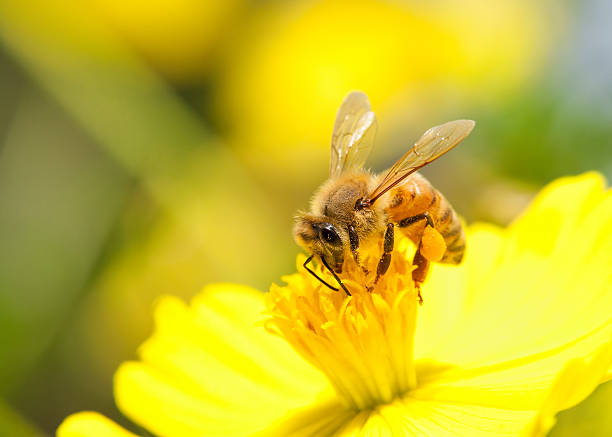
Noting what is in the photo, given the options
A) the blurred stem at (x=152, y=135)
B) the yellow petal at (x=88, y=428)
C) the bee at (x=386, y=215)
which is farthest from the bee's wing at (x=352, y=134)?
the blurred stem at (x=152, y=135)

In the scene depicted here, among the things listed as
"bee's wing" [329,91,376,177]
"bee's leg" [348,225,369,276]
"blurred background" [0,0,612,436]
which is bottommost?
"bee's leg" [348,225,369,276]

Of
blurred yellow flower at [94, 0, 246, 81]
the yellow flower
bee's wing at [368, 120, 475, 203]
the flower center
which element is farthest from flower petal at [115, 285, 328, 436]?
blurred yellow flower at [94, 0, 246, 81]

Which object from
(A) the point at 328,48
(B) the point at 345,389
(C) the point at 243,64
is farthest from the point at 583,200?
(C) the point at 243,64

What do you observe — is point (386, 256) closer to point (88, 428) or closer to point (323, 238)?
point (323, 238)

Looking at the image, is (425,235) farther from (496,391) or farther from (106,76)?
(106,76)

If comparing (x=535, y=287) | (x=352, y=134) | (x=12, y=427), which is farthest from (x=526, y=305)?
(x=12, y=427)

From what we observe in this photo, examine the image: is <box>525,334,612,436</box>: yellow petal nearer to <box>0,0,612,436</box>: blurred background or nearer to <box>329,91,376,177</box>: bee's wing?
<box>329,91,376,177</box>: bee's wing
